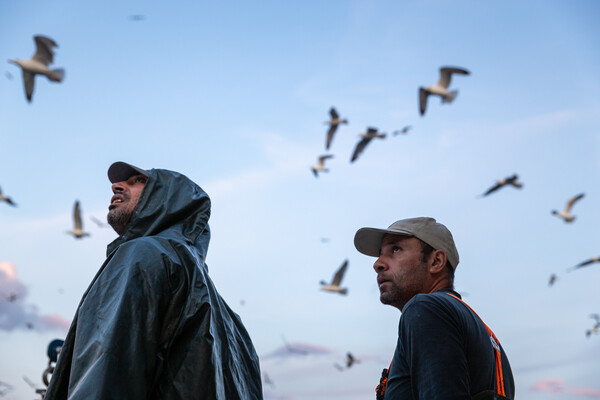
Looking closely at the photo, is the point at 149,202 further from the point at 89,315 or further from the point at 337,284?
the point at 337,284

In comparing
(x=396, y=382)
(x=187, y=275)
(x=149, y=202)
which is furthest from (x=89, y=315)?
(x=396, y=382)

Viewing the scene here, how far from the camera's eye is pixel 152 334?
3205 mm

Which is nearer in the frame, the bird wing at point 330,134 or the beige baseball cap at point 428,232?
the beige baseball cap at point 428,232

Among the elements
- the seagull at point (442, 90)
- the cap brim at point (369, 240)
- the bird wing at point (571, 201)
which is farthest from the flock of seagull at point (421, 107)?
the cap brim at point (369, 240)

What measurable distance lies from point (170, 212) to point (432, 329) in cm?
155

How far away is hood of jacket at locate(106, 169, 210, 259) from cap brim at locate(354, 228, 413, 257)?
1.00 m

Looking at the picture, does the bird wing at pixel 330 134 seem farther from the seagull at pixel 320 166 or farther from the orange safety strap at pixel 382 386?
the orange safety strap at pixel 382 386

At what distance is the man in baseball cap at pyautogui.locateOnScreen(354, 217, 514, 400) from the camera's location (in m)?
3.29

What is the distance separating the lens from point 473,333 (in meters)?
3.50

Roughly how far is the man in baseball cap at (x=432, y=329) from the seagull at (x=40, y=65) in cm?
2149

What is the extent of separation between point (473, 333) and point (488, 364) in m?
0.17

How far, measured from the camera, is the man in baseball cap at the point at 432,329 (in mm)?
3293

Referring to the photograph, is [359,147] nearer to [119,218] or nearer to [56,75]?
[56,75]

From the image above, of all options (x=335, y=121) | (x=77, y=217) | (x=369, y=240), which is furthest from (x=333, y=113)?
(x=369, y=240)
